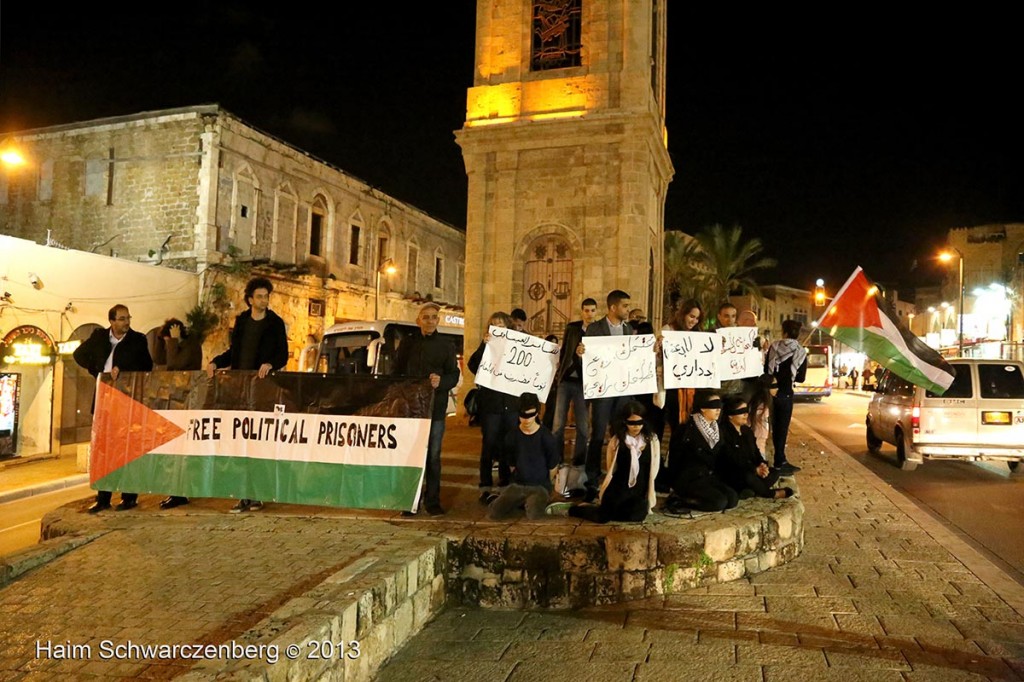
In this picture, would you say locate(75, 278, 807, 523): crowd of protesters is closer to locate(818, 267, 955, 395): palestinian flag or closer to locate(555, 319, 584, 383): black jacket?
locate(555, 319, 584, 383): black jacket

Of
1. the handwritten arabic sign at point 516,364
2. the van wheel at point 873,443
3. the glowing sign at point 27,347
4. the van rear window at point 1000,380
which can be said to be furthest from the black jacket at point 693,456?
the glowing sign at point 27,347

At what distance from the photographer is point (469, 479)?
8742 millimetres

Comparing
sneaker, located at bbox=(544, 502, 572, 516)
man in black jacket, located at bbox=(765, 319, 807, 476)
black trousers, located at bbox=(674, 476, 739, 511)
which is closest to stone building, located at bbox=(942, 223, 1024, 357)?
man in black jacket, located at bbox=(765, 319, 807, 476)

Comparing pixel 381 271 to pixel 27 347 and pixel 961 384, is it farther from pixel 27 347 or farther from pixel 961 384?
pixel 961 384

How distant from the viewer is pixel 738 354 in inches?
325

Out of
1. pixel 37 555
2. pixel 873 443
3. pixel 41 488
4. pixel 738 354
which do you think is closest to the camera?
pixel 37 555

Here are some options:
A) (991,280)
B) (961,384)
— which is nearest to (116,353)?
(961,384)

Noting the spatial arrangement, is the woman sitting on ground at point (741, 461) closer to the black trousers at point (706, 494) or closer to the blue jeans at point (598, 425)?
the black trousers at point (706, 494)

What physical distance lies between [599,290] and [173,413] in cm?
961

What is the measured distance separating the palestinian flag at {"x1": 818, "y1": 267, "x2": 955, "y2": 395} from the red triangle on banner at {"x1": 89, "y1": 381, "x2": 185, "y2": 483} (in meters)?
7.69

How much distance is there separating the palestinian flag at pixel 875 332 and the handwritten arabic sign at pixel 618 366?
2490 mm

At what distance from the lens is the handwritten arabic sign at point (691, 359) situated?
25.7 ft

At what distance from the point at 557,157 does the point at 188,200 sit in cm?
1586

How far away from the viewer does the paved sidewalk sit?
4.43 metres
